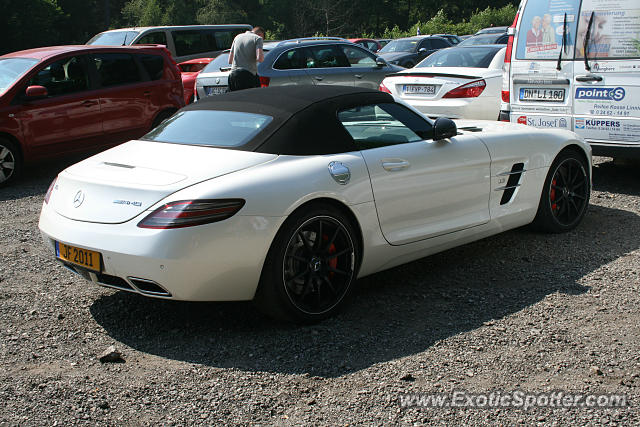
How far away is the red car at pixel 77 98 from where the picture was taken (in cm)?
886

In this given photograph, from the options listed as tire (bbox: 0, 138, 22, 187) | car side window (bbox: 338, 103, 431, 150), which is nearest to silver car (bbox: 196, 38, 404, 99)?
tire (bbox: 0, 138, 22, 187)

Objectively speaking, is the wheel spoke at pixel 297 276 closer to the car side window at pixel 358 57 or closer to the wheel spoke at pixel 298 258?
the wheel spoke at pixel 298 258

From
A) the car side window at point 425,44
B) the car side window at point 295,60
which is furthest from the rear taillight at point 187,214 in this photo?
the car side window at point 425,44

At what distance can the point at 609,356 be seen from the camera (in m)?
3.87

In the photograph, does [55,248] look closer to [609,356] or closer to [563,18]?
[609,356]

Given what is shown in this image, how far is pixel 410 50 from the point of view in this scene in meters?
22.3

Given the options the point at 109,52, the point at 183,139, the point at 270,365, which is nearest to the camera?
the point at 270,365

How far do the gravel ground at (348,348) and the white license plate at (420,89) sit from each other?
14.0 feet

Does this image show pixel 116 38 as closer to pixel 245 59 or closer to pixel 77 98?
pixel 245 59

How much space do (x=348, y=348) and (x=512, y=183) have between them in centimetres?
229

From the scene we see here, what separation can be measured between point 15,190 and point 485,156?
5.90 metres

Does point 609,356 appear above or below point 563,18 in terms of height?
below

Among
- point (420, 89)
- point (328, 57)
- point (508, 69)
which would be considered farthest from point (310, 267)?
point (328, 57)

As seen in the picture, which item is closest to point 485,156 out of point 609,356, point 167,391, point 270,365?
point 609,356
